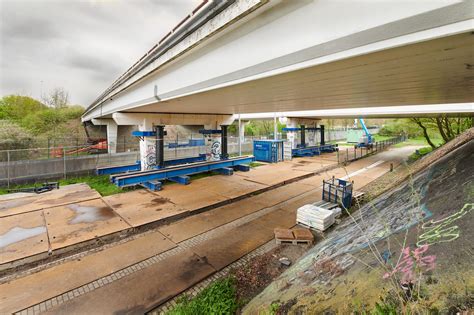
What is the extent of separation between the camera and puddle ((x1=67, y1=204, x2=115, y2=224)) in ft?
23.0

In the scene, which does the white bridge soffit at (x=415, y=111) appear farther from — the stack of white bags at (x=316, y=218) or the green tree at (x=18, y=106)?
the green tree at (x=18, y=106)

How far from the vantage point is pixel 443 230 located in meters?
2.51

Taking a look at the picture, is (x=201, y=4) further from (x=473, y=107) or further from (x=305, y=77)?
(x=473, y=107)

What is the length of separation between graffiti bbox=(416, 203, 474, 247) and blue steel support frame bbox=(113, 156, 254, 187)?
33.1ft

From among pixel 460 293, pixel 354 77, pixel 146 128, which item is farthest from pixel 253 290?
pixel 146 128

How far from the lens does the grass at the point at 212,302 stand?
3402 mm

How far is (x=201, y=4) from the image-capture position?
12.8ft

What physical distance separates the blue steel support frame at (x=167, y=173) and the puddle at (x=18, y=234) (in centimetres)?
344

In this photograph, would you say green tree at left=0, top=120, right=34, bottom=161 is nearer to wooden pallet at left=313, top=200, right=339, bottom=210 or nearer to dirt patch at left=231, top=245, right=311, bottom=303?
dirt patch at left=231, top=245, right=311, bottom=303

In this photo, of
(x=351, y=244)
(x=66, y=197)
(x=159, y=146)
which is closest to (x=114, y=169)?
Answer: (x=159, y=146)

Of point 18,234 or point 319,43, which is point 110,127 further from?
point 319,43

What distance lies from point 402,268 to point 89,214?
8.57 meters

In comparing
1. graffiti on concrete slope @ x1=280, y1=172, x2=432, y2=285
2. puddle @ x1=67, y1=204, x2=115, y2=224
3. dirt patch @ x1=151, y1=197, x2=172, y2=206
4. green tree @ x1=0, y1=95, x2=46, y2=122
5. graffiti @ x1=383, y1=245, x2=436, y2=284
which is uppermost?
green tree @ x1=0, y1=95, x2=46, y2=122

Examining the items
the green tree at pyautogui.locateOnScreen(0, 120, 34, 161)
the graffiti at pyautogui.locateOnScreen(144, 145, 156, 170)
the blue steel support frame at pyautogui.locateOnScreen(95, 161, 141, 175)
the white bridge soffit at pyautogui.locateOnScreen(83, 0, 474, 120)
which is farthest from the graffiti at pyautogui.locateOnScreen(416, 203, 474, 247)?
the green tree at pyautogui.locateOnScreen(0, 120, 34, 161)
